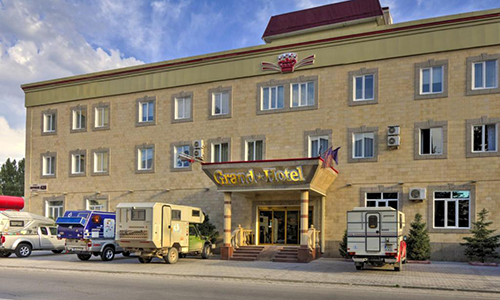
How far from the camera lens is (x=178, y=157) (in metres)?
30.3


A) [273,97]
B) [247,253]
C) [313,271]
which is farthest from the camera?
[273,97]

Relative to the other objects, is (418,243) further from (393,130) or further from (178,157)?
(178,157)

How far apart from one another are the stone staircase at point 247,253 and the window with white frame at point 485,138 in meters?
11.2

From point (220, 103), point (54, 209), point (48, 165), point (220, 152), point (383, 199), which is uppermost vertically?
point (220, 103)

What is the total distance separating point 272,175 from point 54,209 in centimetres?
1856

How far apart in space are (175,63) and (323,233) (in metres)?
13.5

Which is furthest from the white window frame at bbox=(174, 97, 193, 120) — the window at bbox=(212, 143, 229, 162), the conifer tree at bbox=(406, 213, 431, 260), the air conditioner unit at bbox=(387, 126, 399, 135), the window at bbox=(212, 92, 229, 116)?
the conifer tree at bbox=(406, 213, 431, 260)

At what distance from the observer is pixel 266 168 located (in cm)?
2300

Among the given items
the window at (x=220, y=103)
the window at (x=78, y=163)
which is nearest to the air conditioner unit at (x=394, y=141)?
the window at (x=220, y=103)

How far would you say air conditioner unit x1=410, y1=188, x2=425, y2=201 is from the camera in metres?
24.0

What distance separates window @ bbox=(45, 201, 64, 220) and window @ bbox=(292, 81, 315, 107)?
57.8 ft

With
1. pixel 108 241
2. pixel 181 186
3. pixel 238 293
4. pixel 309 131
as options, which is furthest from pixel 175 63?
pixel 238 293

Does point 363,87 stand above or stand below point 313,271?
above

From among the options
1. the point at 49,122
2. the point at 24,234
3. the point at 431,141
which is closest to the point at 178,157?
the point at 24,234
